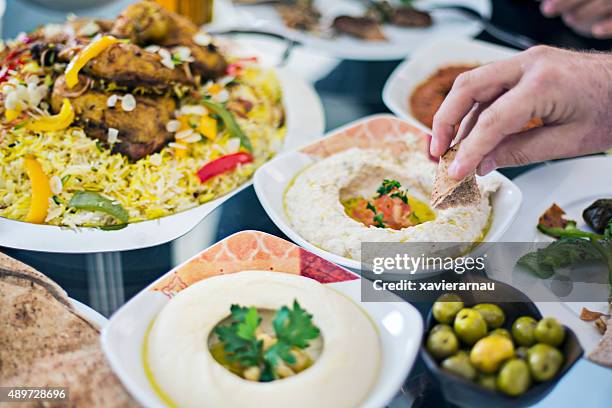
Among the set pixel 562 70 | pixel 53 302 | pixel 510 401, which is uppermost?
pixel 562 70

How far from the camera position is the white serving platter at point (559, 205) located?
224 centimetres

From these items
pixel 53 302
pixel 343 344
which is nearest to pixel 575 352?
pixel 343 344

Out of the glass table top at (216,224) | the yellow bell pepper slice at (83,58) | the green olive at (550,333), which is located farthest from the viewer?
the yellow bell pepper slice at (83,58)

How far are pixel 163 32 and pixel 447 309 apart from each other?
216 centimetres

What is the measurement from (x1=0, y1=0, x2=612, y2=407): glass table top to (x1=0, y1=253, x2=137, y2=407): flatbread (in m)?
0.09

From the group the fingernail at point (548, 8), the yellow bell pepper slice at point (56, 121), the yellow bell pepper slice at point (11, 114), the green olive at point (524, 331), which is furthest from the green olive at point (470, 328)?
the fingernail at point (548, 8)

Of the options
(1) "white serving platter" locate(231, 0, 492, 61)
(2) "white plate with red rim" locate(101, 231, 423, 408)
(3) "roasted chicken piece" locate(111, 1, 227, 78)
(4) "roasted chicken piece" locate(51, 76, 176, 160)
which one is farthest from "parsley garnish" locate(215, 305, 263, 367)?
(1) "white serving platter" locate(231, 0, 492, 61)

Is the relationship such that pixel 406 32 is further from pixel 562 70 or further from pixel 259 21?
pixel 562 70

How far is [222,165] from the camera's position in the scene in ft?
9.61

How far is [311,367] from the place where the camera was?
1747mm

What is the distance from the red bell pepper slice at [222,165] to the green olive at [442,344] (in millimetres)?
1424

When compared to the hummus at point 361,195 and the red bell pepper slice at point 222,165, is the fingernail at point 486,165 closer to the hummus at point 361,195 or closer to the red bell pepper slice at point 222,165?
the hummus at point 361,195

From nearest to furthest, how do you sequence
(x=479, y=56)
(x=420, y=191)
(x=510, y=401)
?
1. (x=510, y=401)
2. (x=420, y=191)
3. (x=479, y=56)

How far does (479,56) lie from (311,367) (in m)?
2.85
